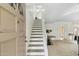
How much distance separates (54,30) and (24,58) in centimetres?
96

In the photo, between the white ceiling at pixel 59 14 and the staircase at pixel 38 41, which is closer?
the white ceiling at pixel 59 14

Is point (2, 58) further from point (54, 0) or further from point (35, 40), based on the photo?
point (35, 40)

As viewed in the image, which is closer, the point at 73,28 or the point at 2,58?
the point at 2,58

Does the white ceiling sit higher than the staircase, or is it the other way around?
the white ceiling

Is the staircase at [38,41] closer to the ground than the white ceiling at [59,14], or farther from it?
closer to the ground

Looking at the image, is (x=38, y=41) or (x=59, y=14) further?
(x=38, y=41)

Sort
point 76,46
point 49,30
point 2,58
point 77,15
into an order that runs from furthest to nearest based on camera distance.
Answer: point 76,46 → point 49,30 → point 77,15 → point 2,58

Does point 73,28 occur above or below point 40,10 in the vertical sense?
below

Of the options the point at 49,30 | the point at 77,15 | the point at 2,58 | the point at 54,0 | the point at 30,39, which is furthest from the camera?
the point at 30,39

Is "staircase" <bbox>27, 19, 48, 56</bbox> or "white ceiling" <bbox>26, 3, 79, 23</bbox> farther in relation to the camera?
"staircase" <bbox>27, 19, 48, 56</bbox>

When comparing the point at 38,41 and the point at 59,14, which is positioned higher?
the point at 59,14

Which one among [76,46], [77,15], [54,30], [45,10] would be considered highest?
[45,10]

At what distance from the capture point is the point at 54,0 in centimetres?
117

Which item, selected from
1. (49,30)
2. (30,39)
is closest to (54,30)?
(49,30)
